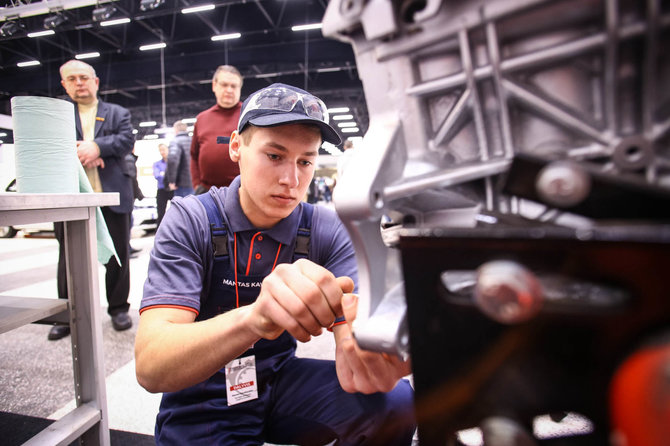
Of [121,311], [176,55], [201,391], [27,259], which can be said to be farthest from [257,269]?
[176,55]

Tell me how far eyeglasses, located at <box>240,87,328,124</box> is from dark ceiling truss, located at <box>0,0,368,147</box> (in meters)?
6.92

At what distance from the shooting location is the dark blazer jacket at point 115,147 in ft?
6.54

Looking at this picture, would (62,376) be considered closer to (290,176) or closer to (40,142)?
(40,142)

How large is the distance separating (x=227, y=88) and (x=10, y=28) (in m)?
7.69

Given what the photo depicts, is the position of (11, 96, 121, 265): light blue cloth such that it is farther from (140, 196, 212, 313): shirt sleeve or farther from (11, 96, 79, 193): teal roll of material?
(140, 196, 212, 313): shirt sleeve

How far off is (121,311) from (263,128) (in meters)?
1.86

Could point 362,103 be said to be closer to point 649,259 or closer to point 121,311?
point 121,311

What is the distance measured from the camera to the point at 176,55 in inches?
Answer: 346

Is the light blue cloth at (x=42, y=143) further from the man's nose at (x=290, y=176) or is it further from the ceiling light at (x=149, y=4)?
the ceiling light at (x=149, y=4)

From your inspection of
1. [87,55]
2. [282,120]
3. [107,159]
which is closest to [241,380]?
[282,120]

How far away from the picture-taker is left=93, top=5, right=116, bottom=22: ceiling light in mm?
6320

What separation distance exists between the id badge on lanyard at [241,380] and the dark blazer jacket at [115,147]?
4.91 ft

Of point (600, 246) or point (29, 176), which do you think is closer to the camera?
point (600, 246)

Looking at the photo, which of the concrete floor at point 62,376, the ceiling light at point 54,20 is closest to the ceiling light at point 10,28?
the ceiling light at point 54,20
